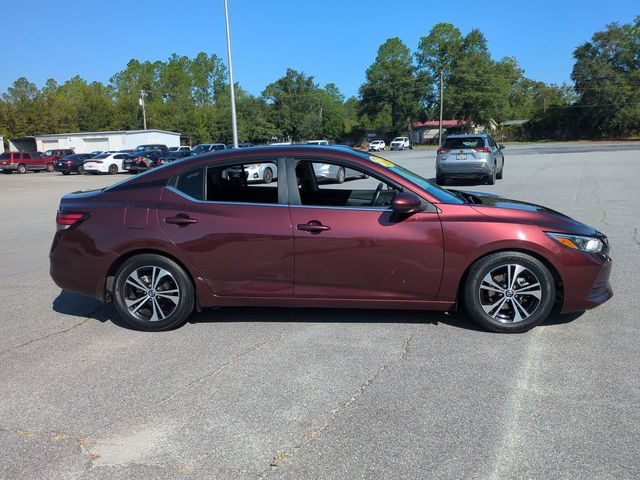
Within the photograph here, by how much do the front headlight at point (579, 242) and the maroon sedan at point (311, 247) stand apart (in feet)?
0.04

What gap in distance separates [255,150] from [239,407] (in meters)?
2.35

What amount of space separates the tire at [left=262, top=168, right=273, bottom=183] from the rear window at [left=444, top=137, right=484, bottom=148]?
12.6m

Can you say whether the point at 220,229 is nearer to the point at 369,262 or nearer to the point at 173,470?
the point at 369,262

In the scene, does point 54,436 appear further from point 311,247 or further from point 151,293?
point 311,247

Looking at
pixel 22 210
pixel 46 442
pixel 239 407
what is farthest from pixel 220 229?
pixel 22 210

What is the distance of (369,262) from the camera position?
4344mm

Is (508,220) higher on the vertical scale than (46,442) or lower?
higher

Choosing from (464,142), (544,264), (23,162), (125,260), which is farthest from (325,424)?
(23,162)

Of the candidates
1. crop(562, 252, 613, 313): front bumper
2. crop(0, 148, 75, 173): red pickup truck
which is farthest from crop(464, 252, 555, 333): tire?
crop(0, 148, 75, 173): red pickup truck

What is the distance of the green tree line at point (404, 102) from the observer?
75250 mm

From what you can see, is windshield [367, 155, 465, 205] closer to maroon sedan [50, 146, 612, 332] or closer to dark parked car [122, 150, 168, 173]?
maroon sedan [50, 146, 612, 332]

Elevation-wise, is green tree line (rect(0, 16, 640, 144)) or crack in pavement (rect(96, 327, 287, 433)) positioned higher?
green tree line (rect(0, 16, 640, 144))

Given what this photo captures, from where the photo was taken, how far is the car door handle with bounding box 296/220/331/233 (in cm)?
437

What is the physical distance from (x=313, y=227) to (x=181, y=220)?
45.5 inches
